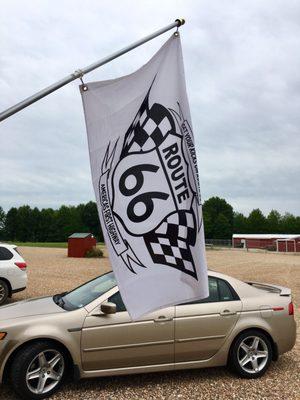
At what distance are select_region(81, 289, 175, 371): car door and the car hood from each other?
52 cm

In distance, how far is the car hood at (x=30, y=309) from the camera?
5387mm

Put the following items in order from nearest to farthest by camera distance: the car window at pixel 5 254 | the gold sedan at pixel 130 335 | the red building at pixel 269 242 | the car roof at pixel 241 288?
1. the gold sedan at pixel 130 335
2. the car roof at pixel 241 288
3. the car window at pixel 5 254
4. the red building at pixel 269 242

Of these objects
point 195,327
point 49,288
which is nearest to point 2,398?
point 195,327

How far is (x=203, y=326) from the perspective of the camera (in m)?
5.62

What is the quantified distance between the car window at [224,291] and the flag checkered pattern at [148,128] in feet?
9.11

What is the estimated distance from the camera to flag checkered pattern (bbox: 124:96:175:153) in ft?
12.9

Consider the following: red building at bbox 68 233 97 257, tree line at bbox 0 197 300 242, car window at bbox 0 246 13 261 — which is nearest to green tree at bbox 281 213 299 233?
tree line at bbox 0 197 300 242

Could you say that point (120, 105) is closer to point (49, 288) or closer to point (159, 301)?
point (159, 301)

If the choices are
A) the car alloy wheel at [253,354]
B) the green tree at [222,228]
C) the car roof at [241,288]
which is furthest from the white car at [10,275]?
the green tree at [222,228]

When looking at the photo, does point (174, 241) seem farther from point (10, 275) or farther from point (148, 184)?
point (10, 275)

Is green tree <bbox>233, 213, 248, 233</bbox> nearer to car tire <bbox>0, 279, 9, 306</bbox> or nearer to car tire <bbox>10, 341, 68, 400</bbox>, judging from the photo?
car tire <bbox>0, 279, 9, 306</bbox>

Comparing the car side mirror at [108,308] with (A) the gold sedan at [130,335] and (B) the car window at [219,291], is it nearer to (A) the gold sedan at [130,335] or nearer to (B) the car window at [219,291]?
(A) the gold sedan at [130,335]

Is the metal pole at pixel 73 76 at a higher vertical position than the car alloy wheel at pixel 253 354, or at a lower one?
higher

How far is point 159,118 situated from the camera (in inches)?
157
